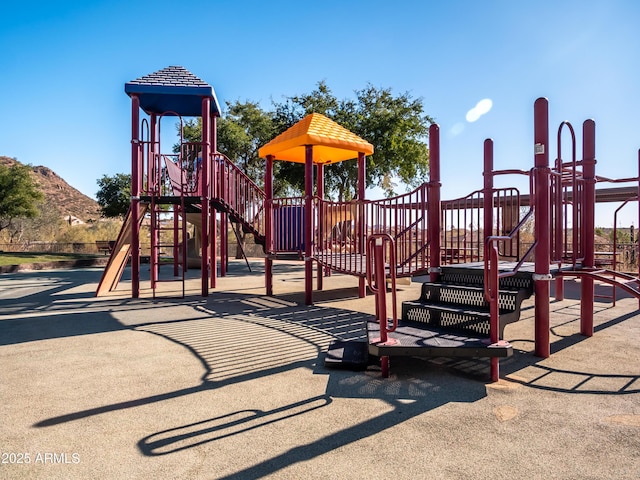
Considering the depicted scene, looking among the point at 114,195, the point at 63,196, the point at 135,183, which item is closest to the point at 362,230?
the point at 135,183

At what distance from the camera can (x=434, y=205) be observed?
20.4 ft

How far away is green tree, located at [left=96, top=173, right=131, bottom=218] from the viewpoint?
31.5 meters

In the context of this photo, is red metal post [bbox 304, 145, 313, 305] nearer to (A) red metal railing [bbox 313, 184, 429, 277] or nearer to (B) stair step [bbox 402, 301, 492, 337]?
(A) red metal railing [bbox 313, 184, 429, 277]

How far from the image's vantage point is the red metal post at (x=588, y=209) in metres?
5.93

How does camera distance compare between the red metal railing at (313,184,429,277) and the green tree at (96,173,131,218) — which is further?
the green tree at (96,173,131,218)

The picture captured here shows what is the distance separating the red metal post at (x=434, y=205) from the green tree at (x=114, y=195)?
2955 centimetres

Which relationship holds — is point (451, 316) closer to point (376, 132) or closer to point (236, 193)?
point (236, 193)

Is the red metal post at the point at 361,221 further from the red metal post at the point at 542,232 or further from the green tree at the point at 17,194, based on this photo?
the green tree at the point at 17,194

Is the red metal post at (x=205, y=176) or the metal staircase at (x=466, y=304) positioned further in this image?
the red metal post at (x=205, y=176)

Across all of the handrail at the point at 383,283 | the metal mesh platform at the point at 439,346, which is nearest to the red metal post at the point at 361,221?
the handrail at the point at 383,283

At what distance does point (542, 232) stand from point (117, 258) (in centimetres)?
954

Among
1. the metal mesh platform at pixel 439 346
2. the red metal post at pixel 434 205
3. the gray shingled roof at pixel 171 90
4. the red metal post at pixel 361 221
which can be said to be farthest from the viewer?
the gray shingled roof at pixel 171 90

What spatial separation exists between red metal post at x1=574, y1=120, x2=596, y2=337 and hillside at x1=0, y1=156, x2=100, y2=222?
71.5m

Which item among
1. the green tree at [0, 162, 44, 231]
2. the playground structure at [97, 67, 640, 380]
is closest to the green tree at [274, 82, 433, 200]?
the playground structure at [97, 67, 640, 380]
